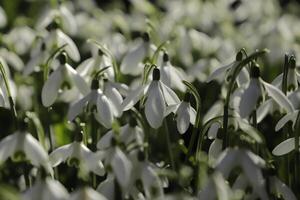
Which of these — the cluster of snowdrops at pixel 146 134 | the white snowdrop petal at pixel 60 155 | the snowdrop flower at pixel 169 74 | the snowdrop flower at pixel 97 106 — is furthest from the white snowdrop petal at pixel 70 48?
the white snowdrop petal at pixel 60 155

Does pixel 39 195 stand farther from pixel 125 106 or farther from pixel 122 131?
pixel 125 106

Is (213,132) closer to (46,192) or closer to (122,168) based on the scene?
(122,168)

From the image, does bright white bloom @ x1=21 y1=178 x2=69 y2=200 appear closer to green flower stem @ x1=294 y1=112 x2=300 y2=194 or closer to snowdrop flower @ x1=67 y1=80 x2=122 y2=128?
snowdrop flower @ x1=67 y1=80 x2=122 y2=128

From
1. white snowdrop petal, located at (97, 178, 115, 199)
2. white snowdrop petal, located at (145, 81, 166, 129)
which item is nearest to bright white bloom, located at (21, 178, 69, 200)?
white snowdrop petal, located at (97, 178, 115, 199)

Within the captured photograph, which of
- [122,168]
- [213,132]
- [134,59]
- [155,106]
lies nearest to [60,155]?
[155,106]

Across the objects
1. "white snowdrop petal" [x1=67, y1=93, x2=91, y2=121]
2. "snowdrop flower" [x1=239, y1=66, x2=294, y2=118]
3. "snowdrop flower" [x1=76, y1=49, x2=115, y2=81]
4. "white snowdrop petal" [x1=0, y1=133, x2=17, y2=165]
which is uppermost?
"snowdrop flower" [x1=239, y1=66, x2=294, y2=118]

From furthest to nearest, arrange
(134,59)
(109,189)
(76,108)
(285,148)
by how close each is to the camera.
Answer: (134,59)
(76,108)
(285,148)
(109,189)

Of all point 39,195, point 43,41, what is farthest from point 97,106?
point 43,41
